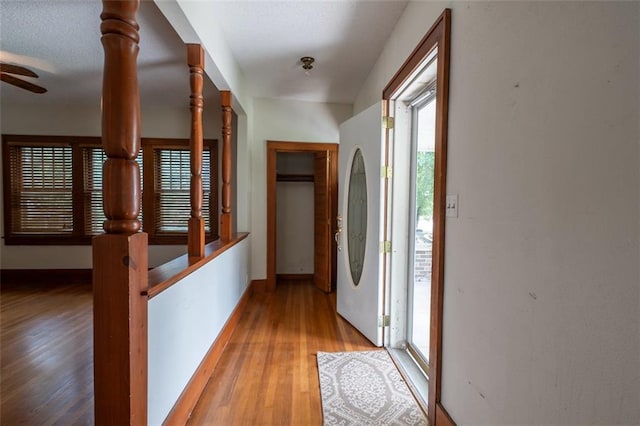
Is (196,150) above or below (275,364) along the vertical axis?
above

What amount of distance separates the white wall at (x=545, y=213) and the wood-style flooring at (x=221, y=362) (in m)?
1.08

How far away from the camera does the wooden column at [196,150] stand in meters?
1.94

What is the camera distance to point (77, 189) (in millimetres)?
4156

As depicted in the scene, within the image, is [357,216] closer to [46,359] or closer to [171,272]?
[171,272]

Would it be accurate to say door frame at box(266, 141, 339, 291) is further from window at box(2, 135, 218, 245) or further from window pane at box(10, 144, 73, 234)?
window pane at box(10, 144, 73, 234)

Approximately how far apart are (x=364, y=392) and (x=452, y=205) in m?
1.37

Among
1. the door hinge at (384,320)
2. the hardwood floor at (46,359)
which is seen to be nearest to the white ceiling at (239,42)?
the door hinge at (384,320)

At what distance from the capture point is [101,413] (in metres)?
1.08

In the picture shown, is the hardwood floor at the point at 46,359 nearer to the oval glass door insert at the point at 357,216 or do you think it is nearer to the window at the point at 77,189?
the window at the point at 77,189

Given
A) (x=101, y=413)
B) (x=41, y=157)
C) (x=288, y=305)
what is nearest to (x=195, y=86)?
(x=101, y=413)

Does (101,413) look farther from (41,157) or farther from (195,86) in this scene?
(41,157)

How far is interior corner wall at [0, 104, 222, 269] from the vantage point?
4047 mm

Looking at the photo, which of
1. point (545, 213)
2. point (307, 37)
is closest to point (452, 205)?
point (545, 213)

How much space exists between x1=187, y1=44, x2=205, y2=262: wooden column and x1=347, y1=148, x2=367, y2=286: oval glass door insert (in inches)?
57.1
